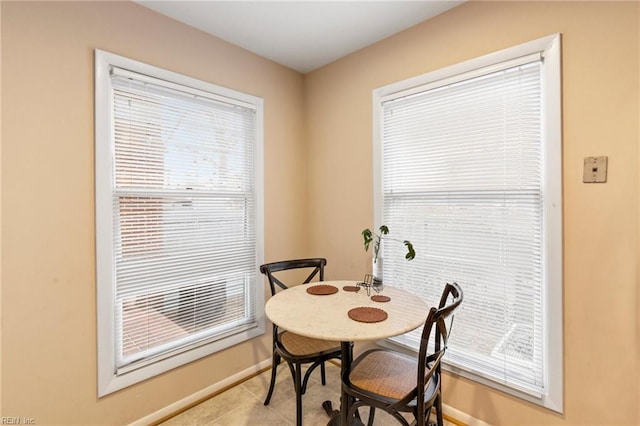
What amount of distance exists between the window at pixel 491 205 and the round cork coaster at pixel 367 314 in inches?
25.0

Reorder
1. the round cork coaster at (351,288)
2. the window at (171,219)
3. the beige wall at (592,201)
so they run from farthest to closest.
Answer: the round cork coaster at (351,288) < the window at (171,219) < the beige wall at (592,201)

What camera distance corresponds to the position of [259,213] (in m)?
2.45

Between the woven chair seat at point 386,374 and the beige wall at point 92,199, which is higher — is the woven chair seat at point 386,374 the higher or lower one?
the lower one

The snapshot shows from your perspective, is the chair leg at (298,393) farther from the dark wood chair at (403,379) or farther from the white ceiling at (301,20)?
the white ceiling at (301,20)

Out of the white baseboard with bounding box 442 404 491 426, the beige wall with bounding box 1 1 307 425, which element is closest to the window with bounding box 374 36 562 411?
the white baseboard with bounding box 442 404 491 426

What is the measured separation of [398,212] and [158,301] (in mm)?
1781

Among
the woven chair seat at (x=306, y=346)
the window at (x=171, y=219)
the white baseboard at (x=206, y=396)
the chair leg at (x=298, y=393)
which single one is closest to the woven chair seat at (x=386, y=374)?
the woven chair seat at (x=306, y=346)

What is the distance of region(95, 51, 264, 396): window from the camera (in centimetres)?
171

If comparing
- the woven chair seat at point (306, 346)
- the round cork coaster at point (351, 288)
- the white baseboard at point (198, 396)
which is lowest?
the white baseboard at point (198, 396)

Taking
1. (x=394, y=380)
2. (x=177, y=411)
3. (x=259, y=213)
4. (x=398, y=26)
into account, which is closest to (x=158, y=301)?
(x=177, y=411)

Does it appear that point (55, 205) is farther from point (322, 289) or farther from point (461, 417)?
point (461, 417)

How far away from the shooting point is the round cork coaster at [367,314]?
147 cm

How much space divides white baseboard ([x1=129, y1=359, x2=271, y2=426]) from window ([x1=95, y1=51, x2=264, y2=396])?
26cm

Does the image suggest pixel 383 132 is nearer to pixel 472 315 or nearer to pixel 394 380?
pixel 472 315
